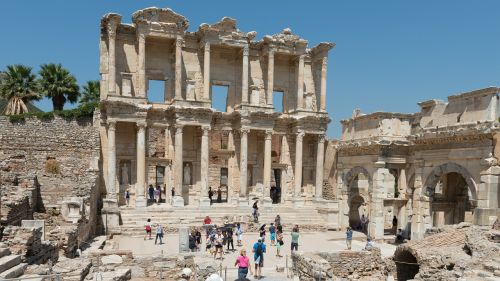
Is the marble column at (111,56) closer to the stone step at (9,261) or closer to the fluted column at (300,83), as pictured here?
the fluted column at (300,83)

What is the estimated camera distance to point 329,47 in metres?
32.3

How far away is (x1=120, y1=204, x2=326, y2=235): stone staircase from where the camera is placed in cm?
2459

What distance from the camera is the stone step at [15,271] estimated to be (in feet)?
35.7

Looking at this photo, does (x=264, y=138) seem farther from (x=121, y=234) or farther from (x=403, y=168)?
(x=121, y=234)

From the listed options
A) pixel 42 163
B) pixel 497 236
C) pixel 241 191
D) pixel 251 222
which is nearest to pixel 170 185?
pixel 241 191

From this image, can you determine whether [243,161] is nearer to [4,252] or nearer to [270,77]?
[270,77]

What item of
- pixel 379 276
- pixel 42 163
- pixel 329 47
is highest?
pixel 329 47

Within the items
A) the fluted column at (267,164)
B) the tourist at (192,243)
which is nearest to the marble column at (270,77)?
the fluted column at (267,164)

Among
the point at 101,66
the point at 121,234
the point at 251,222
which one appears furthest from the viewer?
the point at 101,66

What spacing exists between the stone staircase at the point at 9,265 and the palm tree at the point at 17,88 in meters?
25.8

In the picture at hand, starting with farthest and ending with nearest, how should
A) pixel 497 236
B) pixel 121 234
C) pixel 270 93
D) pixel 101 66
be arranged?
pixel 270 93
pixel 101 66
pixel 121 234
pixel 497 236

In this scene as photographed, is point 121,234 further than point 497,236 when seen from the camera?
Yes

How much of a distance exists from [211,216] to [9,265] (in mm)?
15525

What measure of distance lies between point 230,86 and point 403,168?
45.1ft
